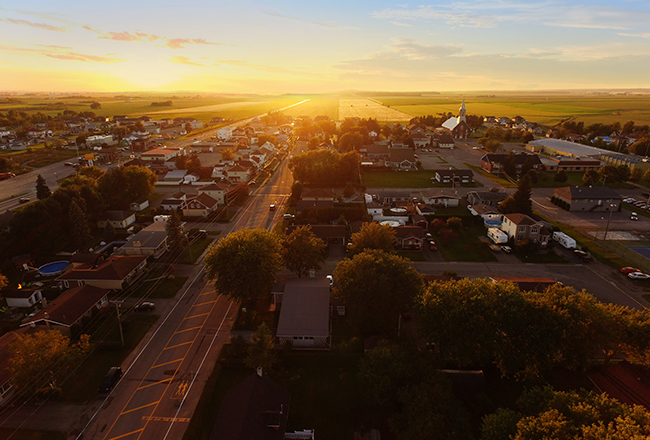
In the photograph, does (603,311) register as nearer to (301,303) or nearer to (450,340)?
(450,340)

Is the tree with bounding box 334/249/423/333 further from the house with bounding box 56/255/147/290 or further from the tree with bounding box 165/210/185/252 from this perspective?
the tree with bounding box 165/210/185/252

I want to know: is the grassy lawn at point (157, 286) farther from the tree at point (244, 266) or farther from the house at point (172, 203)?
the house at point (172, 203)

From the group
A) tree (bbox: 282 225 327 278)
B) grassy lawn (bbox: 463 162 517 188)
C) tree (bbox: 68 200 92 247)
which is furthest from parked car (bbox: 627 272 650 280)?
tree (bbox: 68 200 92 247)

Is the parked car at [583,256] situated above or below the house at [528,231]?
below

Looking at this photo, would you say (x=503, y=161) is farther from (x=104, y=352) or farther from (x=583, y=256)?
(x=104, y=352)

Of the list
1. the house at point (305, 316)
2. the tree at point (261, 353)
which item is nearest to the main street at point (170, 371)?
the tree at point (261, 353)

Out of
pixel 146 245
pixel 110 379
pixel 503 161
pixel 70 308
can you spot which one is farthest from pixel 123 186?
pixel 503 161
